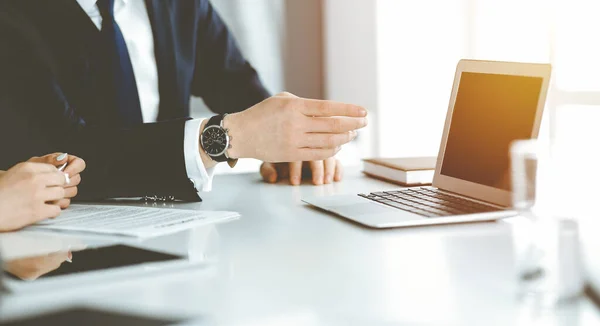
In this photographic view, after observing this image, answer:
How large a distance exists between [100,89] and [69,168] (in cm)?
45

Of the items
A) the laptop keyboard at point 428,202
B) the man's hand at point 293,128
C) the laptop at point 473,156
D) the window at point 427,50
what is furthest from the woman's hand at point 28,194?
the window at point 427,50

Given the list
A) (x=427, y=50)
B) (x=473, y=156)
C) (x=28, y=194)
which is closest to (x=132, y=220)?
(x=28, y=194)

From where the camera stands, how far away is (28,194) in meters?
1.20

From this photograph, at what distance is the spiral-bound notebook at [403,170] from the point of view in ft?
5.16

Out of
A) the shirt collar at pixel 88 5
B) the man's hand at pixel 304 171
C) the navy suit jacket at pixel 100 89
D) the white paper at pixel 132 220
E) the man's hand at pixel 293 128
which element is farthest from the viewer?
the shirt collar at pixel 88 5

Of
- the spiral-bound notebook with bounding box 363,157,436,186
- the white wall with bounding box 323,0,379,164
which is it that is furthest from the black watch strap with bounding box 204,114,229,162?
the white wall with bounding box 323,0,379,164

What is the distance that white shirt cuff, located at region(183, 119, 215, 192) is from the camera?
4.71 ft

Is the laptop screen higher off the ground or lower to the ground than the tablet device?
higher

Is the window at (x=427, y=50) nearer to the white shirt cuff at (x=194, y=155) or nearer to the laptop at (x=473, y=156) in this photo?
the laptop at (x=473, y=156)

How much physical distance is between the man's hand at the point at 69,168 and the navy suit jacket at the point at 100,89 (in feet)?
0.21

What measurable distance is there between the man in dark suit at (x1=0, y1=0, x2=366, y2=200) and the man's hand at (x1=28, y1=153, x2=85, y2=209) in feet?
0.22

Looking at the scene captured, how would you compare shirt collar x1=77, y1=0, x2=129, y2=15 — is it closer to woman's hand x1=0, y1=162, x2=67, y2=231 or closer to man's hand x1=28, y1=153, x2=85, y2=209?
man's hand x1=28, y1=153, x2=85, y2=209

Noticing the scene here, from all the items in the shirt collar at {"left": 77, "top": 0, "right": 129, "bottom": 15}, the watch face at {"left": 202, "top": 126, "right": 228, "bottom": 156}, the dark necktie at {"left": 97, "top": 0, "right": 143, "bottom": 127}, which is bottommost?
the watch face at {"left": 202, "top": 126, "right": 228, "bottom": 156}

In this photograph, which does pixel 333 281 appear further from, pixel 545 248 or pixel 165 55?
pixel 165 55
